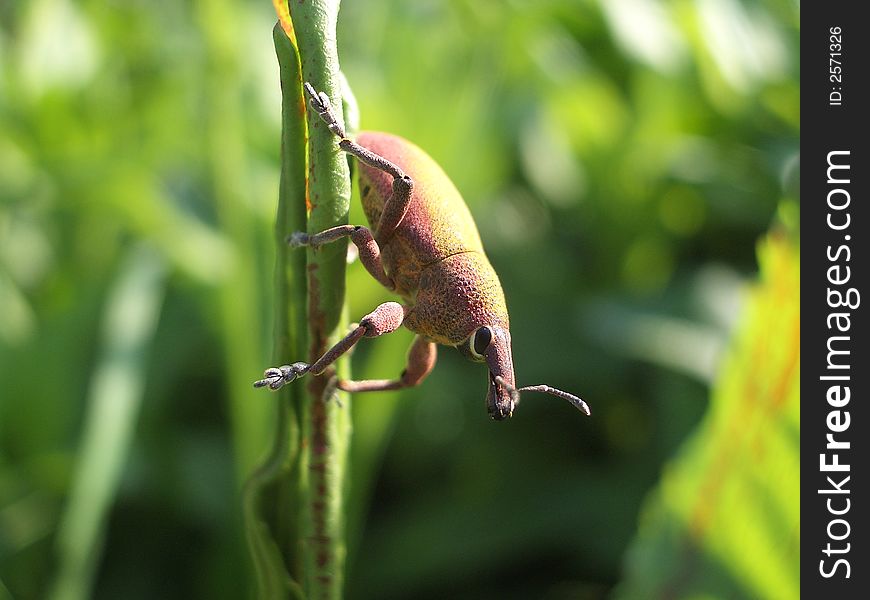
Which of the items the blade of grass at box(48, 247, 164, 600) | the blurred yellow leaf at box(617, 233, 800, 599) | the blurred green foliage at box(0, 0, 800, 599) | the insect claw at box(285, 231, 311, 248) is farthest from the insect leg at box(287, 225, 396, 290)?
the blade of grass at box(48, 247, 164, 600)

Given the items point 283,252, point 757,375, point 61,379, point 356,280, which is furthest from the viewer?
point 61,379

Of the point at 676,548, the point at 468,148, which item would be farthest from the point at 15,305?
the point at 676,548

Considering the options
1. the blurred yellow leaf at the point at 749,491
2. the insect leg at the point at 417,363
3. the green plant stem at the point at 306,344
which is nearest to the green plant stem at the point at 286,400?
the green plant stem at the point at 306,344

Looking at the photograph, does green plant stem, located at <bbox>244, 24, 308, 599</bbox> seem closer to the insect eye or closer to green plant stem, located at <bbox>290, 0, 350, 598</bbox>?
green plant stem, located at <bbox>290, 0, 350, 598</bbox>
